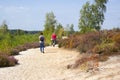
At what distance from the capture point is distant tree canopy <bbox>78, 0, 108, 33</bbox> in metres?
60.5

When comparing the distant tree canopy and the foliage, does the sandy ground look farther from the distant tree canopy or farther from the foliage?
the distant tree canopy

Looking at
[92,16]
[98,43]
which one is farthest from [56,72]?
[92,16]

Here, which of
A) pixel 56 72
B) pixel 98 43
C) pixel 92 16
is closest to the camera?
pixel 56 72

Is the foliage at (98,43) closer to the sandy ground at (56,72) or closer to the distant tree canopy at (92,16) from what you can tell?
the sandy ground at (56,72)

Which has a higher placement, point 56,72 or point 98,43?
point 98,43

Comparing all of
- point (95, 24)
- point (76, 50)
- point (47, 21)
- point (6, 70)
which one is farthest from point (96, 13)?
point (6, 70)

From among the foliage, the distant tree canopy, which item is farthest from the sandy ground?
the distant tree canopy

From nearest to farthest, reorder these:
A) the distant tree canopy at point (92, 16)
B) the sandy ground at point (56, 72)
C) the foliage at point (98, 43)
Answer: the sandy ground at point (56, 72), the foliage at point (98, 43), the distant tree canopy at point (92, 16)

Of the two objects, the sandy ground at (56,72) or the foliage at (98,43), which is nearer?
the sandy ground at (56,72)

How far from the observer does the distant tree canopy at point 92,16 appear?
60.5m

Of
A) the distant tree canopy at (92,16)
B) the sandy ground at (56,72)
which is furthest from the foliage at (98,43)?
the distant tree canopy at (92,16)

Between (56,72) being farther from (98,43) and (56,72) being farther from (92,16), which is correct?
(92,16)

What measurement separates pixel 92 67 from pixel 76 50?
427 inches

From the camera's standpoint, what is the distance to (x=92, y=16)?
61.8 meters
